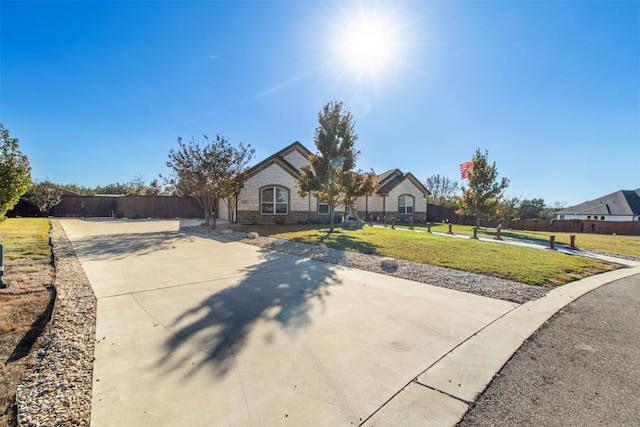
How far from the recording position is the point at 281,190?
21.1m

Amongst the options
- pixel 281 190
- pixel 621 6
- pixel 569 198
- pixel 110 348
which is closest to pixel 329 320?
pixel 110 348

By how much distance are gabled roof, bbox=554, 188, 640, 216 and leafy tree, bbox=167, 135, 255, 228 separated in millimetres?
45654

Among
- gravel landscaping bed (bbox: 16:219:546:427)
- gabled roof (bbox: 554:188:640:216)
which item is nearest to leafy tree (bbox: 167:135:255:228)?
gravel landscaping bed (bbox: 16:219:546:427)

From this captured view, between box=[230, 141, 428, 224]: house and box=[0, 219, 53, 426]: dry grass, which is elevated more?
box=[230, 141, 428, 224]: house

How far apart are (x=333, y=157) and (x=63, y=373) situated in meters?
14.4

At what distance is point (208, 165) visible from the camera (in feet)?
52.4

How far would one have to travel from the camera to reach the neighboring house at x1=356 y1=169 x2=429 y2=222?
2919 cm

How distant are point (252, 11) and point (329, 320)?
35.4 ft

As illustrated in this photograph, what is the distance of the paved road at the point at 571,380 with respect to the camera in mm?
2396

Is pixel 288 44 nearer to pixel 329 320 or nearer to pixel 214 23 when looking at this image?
pixel 214 23

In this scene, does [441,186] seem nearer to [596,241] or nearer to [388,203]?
[388,203]

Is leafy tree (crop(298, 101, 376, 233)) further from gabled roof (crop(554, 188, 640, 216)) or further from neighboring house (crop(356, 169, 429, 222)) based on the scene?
gabled roof (crop(554, 188, 640, 216))

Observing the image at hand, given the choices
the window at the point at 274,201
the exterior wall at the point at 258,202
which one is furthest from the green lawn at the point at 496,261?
the window at the point at 274,201

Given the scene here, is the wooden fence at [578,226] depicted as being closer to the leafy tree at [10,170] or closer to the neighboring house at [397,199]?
the neighboring house at [397,199]
